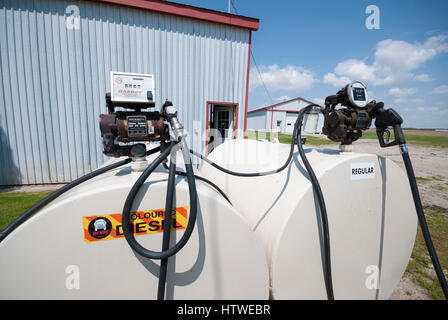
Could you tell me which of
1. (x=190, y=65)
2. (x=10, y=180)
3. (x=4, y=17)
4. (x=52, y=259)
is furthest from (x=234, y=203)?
(x=4, y=17)

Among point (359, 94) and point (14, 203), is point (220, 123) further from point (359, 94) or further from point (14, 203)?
point (359, 94)

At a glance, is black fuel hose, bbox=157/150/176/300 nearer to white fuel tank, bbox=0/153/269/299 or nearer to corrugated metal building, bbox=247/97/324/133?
white fuel tank, bbox=0/153/269/299

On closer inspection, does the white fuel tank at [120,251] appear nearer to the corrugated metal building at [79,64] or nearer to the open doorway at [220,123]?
the corrugated metal building at [79,64]

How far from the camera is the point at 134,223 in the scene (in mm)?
1006

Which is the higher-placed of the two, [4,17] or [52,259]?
[4,17]

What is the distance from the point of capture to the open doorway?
6254mm

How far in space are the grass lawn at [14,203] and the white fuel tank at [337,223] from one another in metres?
3.68

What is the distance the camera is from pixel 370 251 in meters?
1.47

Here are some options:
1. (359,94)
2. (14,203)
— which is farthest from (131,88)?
(14,203)

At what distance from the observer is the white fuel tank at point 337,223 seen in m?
1.25

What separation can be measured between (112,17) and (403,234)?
253 inches

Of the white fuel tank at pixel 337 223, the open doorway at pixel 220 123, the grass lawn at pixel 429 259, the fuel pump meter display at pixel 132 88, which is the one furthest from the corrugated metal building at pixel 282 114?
the fuel pump meter display at pixel 132 88

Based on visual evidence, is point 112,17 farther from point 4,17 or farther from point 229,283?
point 229,283

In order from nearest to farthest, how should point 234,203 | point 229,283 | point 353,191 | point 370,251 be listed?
point 229,283 < point 353,191 < point 370,251 < point 234,203
